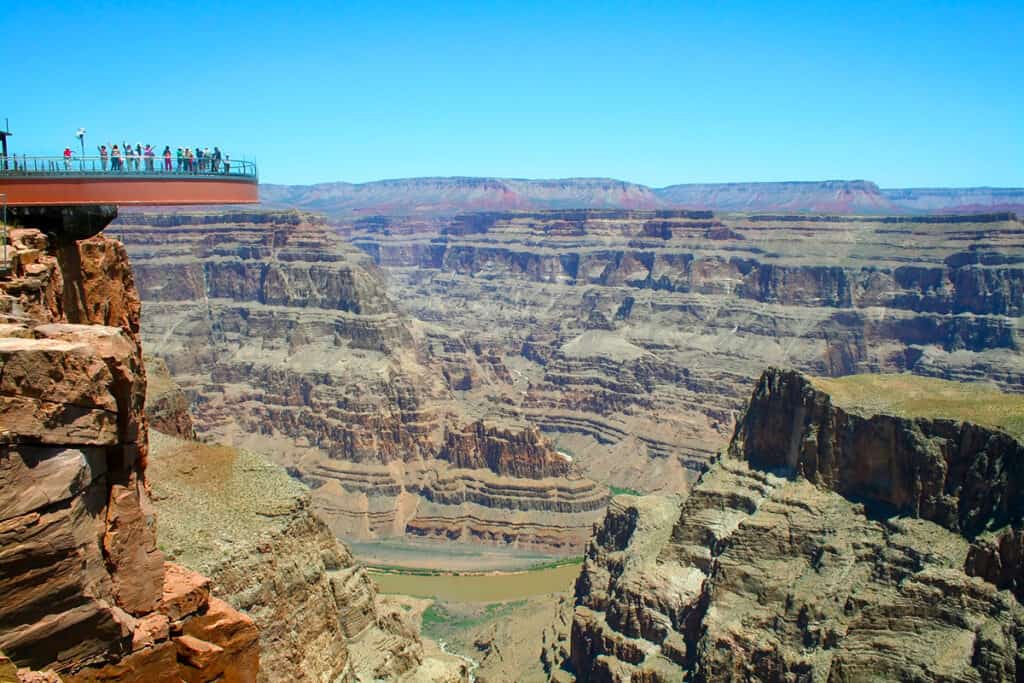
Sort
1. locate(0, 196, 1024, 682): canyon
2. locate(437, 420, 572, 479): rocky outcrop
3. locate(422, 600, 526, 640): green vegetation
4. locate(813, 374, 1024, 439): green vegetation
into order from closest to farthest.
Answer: locate(0, 196, 1024, 682): canyon → locate(813, 374, 1024, 439): green vegetation → locate(422, 600, 526, 640): green vegetation → locate(437, 420, 572, 479): rocky outcrop

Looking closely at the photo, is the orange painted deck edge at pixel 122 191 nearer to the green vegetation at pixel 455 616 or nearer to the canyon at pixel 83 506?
the canyon at pixel 83 506

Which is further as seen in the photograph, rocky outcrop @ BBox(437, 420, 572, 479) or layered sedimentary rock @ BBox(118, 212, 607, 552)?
rocky outcrop @ BBox(437, 420, 572, 479)

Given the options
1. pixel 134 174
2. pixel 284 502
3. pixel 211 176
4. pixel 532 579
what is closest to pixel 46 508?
pixel 134 174

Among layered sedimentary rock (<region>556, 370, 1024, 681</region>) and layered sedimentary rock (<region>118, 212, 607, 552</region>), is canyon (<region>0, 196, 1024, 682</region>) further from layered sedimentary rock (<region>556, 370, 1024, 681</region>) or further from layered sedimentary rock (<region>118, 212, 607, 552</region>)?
layered sedimentary rock (<region>118, 212, 607, 552</region>)

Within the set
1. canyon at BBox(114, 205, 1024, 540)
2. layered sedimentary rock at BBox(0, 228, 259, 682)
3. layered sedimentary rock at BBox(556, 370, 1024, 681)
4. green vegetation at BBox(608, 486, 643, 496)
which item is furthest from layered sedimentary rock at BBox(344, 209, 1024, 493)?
layered sedimentary rock at BBox(0, 228, 259, 682)

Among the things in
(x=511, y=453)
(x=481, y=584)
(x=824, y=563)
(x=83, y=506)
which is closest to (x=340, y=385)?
(x=511, y=453)

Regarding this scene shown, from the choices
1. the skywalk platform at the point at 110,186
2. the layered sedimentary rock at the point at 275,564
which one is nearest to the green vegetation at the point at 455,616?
the layered sedimentary rock at the point at 275,564

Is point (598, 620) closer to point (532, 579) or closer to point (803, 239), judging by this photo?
point (532, 579)

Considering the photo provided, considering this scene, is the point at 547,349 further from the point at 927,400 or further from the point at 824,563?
the point at 824,563
